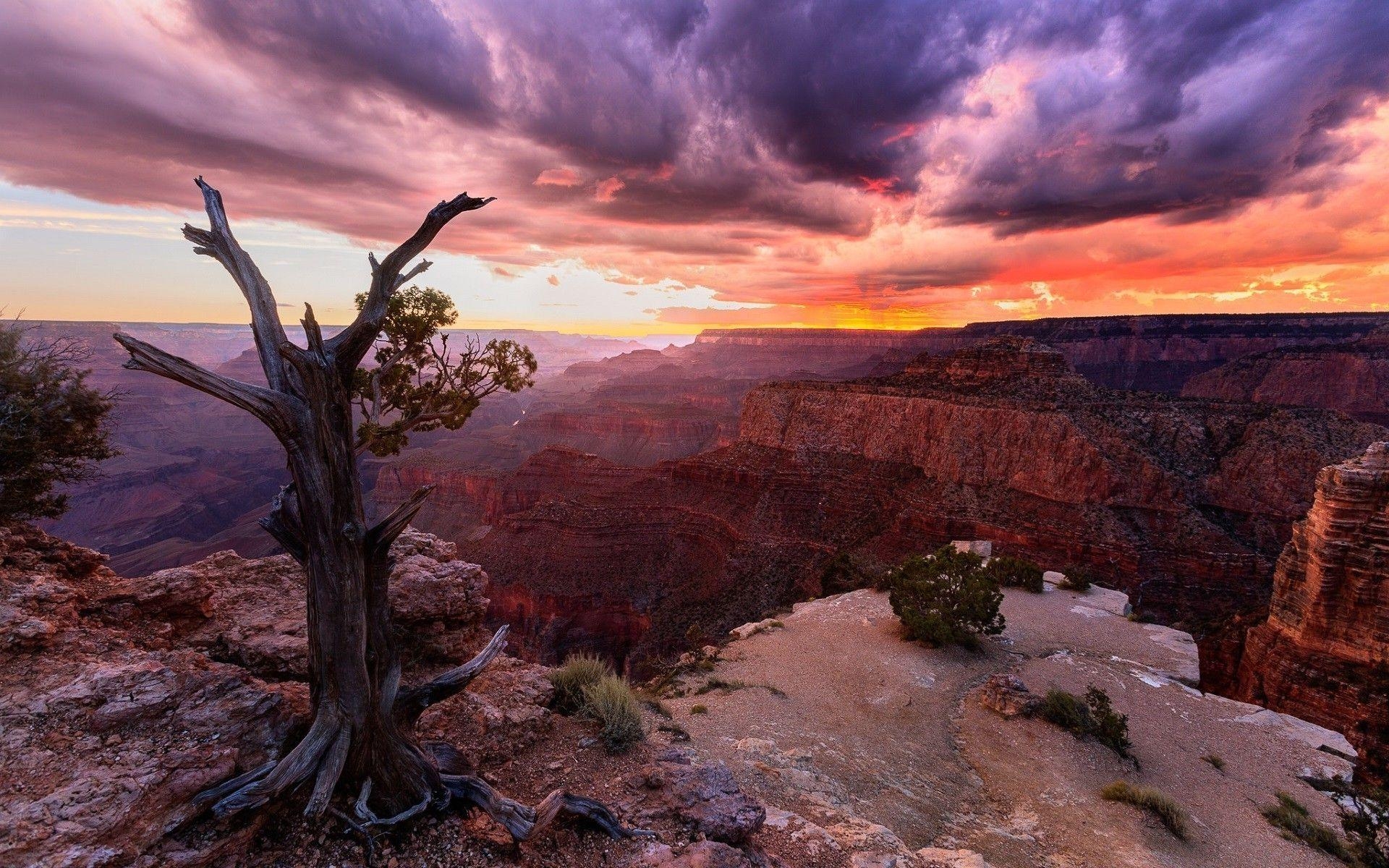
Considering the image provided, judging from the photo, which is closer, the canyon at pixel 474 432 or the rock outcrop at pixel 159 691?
the rock outcrop at pixel 159 691

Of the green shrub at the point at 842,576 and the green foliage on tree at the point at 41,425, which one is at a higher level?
the green foliage on tree at the point at 41,425

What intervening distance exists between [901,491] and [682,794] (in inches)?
1567

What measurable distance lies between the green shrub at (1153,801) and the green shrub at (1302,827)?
136cm

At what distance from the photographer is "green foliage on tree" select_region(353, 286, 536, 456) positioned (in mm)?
6627

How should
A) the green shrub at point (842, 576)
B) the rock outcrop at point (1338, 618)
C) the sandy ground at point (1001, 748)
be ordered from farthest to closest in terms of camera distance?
the green shrub at point (842, 576)
the rock outcrop at point (1338, 618)
the sandy ground at point (1001, 748)

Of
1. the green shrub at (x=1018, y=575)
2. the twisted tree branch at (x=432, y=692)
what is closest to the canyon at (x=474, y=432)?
the green shrub at (x=1018, y=575)

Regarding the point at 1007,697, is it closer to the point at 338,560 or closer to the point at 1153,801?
the point at 1153,801

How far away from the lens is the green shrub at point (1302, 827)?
9195 mm

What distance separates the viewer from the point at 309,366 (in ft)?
16.6

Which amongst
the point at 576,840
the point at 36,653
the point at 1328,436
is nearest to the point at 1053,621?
the point at 576,840

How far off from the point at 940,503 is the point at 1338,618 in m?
23.9

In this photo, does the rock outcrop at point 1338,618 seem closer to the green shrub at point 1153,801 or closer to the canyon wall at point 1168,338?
the green shrub at point 1153,801

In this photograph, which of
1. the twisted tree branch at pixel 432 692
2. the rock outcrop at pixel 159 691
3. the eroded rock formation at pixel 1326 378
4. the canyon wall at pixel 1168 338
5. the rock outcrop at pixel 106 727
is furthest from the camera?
the canyon wall at pixel 1168 338

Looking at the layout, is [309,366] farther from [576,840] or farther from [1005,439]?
[1005,439]
